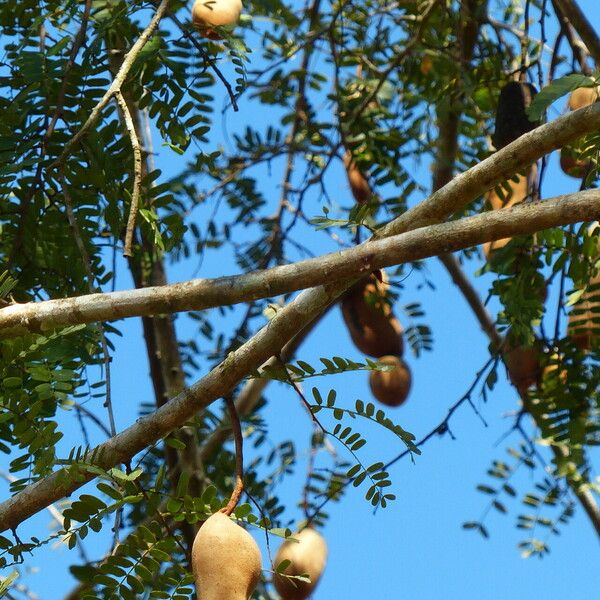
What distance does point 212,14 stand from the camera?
196 centimetres

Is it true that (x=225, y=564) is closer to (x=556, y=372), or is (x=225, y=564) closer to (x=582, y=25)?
(x=556, y=372)

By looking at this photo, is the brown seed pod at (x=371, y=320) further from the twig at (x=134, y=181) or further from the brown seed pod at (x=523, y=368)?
the twig at (x=134, y=181)

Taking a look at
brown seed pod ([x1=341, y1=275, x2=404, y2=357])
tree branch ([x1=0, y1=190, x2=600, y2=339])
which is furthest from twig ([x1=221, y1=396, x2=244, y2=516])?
brown seed pod ([x1=341, y1=275, x2=404, y2=357])

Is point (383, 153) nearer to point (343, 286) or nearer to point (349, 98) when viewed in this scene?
point (349, 98)

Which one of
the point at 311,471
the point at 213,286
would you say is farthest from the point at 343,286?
the point at 311,471

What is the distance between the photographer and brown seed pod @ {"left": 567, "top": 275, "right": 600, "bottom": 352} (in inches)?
87.4

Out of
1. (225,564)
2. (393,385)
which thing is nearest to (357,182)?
(393,385)

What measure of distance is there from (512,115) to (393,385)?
3.02ft

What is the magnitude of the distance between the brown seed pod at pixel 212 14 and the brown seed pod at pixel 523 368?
2.92 ft

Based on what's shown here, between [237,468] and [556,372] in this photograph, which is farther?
[556,372]

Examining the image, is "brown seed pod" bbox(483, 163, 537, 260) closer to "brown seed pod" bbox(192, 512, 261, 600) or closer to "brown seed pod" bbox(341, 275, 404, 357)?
"brown seed pod" bbox(341, 275, 404, 357)

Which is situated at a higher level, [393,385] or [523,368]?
[393,385]

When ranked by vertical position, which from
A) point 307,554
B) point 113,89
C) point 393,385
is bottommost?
point 307,554

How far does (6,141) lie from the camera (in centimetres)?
183
